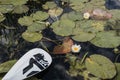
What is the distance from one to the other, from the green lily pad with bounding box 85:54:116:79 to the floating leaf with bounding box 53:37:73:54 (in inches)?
12.1

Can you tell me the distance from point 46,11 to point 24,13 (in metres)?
0.32

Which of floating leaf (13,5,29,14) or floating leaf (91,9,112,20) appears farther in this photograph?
floating leaf (13,5,29,14)

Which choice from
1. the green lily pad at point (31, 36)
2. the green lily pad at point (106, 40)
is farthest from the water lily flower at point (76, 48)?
the green lily pad at point (31, 36)

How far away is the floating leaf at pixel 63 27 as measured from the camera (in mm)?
2834

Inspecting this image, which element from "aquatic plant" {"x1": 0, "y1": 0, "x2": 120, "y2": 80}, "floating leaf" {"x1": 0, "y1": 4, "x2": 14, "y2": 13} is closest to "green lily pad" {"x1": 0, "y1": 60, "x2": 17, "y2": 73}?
"aquatic plant" {"x1": 0, "y1": 0, "x2": 120, "y2": 80}

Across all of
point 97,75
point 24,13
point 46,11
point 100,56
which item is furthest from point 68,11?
point 97,75

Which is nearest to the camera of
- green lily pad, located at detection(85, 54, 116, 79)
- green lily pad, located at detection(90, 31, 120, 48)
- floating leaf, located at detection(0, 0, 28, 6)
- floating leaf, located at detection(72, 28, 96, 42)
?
green lily pad, located at detection(85, 54, 116, 79)

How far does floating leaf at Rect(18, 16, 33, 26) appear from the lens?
306 cm

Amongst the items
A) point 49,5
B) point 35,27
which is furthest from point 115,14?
point 35,27

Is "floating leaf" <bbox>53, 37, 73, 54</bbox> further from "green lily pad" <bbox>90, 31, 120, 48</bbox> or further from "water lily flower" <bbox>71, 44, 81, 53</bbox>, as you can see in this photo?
"green lily pad" <bbox>90, 31, 120, 48</bbox>

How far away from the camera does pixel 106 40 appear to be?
104 inches

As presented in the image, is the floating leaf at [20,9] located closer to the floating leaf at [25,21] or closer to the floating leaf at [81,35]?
the floating leaf at [25,21]

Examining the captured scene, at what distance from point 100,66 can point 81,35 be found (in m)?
0.57

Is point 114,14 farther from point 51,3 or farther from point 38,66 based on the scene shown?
point 38,66
